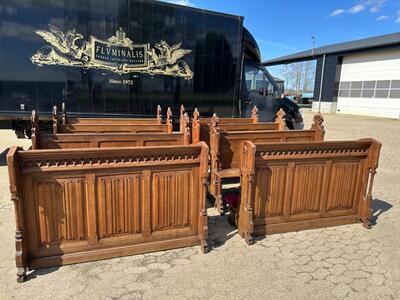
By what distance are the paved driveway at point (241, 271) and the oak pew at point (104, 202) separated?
0.17 metres

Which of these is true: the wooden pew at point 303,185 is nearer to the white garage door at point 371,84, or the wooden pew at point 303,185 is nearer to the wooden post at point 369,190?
the wooden post at point 369,190

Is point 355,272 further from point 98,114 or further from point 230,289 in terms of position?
point 98,114

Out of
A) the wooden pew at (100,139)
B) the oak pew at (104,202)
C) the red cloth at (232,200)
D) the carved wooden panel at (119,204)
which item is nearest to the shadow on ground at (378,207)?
the red cloth at (232,200)

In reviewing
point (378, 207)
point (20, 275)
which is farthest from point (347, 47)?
point (20, 275)

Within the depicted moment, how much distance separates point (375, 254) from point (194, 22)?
706 cm

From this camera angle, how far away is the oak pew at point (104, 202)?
291 cm

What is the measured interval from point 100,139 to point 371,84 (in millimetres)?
26453

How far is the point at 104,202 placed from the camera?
3.17 m

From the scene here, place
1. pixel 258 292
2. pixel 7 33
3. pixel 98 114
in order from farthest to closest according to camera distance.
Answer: pixel 98 114 < pixel 7 33 < pixel 258 292

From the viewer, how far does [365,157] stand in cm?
422

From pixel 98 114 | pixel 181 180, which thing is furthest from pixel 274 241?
pixel 98 114

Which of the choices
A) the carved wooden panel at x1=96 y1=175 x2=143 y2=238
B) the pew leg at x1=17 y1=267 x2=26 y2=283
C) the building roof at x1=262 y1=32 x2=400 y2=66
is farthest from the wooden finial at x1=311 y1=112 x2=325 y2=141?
the building roof at x1=262 y1=32 x2=400 y2=66

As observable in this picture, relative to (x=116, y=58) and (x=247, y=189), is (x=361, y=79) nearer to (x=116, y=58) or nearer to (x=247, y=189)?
(x=116, y=58)

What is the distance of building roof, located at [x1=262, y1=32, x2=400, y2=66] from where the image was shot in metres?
24.1
